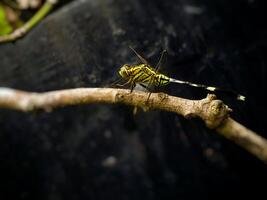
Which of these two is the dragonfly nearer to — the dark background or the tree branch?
the dark background

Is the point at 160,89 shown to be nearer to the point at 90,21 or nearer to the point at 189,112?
the point at 189,112

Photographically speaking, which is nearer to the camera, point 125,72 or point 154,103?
point 154,103

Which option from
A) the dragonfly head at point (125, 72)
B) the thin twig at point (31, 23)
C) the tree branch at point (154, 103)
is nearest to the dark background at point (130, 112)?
the thin twig at point (31, 23)

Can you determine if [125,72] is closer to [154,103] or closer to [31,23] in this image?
[154,103]

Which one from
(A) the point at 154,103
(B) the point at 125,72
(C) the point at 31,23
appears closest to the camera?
(A) the point at 154,103

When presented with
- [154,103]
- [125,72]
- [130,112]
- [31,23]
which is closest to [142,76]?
[125,72]

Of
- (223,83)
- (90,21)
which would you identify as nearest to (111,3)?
(90,21)

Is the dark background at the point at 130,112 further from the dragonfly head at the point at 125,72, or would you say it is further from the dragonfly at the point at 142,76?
the dragonfly head at the point at 125,72

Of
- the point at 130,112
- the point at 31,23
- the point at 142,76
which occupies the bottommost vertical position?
the point at 130,112
